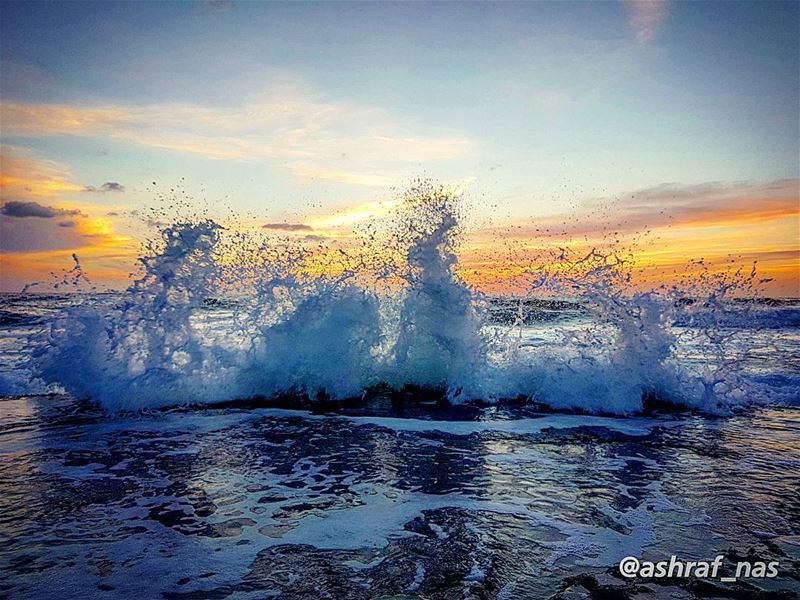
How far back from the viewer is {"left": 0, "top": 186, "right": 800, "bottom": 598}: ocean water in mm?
3635

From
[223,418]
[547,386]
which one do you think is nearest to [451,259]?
[547,386]

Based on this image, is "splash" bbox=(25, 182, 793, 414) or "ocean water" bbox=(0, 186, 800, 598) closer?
"ocean water" bbox=(0, 186, 800, 598)

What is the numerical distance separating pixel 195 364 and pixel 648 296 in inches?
373

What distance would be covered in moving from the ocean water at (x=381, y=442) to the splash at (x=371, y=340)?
0.16ft

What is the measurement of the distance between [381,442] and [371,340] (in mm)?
4230

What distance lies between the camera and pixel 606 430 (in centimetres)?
782

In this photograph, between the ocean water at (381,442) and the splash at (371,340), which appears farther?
the splash at (371,340)

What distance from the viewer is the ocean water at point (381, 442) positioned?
3635mm

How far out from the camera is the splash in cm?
962

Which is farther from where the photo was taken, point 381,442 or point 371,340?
point 371,340

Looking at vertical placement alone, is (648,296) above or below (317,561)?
above

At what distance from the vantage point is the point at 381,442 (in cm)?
701

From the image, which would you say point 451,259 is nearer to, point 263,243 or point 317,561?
point 263,243

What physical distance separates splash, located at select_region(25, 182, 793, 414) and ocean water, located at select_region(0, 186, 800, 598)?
49mm
